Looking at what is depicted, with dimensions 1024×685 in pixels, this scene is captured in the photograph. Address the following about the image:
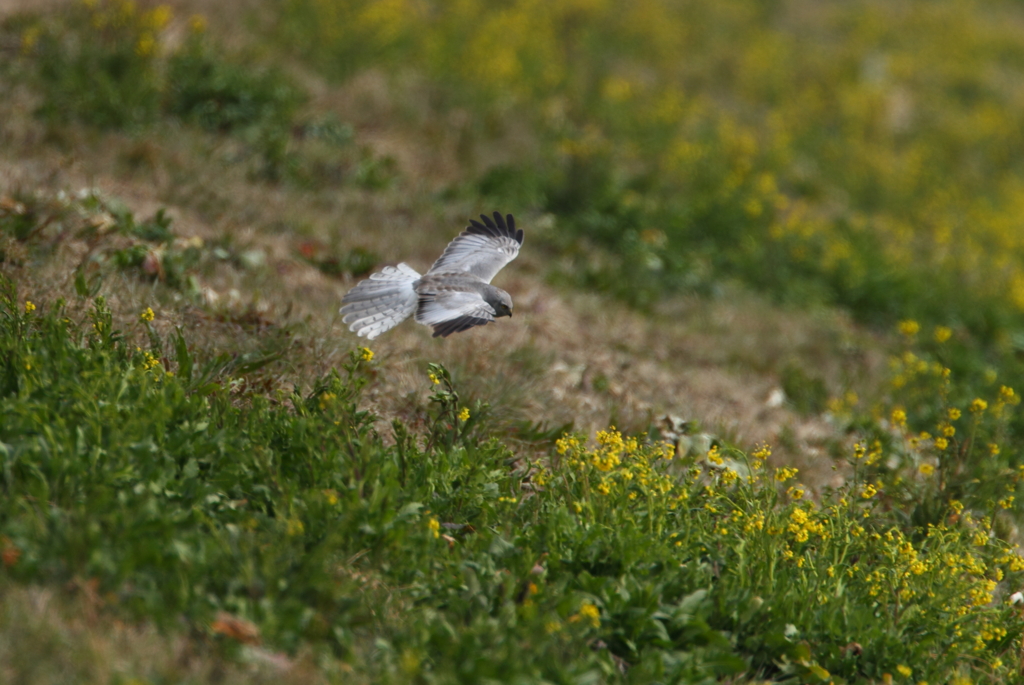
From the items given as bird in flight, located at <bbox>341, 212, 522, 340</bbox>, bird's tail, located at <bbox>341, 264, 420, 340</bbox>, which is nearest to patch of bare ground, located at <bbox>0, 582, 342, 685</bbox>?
bird in flight, located at <bbox>341, 212, 522, 340</bbox>

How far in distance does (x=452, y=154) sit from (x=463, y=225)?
1.59 meters

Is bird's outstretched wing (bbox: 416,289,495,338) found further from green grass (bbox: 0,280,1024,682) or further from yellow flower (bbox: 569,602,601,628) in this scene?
yellow flower (bbox: 569,602,601,628)

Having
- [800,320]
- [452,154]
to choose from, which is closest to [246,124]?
[452,154]

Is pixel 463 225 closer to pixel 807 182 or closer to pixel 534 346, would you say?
pixel 534 346

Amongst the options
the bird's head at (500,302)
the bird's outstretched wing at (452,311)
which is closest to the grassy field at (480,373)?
the bird's outstretched wing at (452,311)

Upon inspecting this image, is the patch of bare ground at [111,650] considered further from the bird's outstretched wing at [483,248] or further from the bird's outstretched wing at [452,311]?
the bird's outstretched wing at [483,248]

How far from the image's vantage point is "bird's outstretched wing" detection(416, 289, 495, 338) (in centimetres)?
423

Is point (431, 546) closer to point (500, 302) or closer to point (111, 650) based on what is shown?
point (111, 650)

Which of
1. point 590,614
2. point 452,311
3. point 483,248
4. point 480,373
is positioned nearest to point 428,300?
point 452,311

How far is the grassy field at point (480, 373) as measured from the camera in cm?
321

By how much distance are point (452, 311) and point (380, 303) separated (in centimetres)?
52

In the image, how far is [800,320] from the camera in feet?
27.4

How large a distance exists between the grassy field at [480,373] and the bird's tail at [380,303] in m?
0.33

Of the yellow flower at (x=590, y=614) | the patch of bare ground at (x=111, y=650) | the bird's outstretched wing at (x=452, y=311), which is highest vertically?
the bird's outstretched wing at (x=452, y=311)
